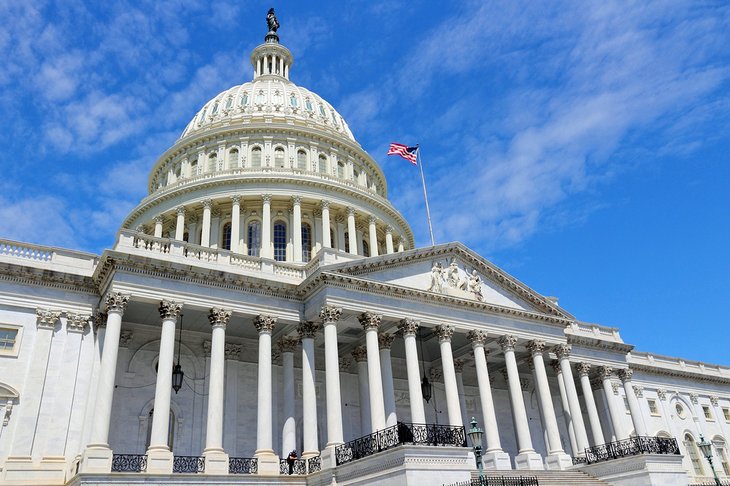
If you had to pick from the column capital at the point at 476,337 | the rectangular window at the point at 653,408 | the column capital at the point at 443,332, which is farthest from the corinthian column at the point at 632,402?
the column capital at the point at 443,332

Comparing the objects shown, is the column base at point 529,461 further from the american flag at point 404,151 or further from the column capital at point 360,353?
the american flag at point 404,151

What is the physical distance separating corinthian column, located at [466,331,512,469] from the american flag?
14.9 metres

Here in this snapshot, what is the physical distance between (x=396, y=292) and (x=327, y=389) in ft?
20.7

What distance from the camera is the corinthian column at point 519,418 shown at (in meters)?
31.0

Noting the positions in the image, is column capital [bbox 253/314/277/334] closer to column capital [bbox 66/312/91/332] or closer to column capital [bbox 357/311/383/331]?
column capital [bbox 357/311/383/331]

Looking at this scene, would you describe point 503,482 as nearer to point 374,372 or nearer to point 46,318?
point 374,372

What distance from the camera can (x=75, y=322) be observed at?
27.8 metres

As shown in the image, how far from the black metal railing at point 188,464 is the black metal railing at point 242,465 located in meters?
1.27

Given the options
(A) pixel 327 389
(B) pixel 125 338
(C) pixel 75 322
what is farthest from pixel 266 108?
(A) pixel 327 389

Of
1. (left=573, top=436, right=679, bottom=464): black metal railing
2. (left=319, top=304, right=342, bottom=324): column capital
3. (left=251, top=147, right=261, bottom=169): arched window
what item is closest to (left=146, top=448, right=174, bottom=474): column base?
(left=319, top=304, right=342, bottom=324): column capital

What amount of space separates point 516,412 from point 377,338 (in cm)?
880

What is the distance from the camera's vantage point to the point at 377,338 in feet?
99.8

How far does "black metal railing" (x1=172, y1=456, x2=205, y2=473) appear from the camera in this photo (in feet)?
79.3

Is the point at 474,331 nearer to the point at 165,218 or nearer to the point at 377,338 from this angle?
the point at 377,338
